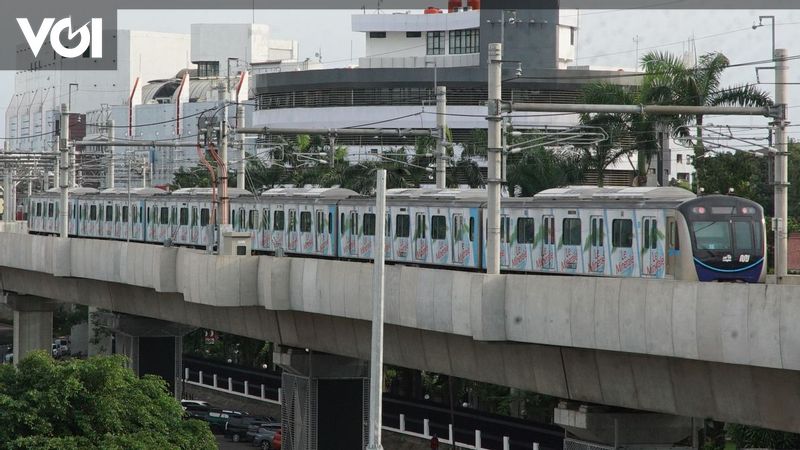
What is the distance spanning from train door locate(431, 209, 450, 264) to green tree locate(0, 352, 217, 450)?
32.2 feet

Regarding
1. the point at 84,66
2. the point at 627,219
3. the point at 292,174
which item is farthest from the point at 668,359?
the point at 84,66

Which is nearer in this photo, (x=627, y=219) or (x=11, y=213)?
(x=627, y=219)

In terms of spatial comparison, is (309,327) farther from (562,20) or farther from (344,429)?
(562,20)

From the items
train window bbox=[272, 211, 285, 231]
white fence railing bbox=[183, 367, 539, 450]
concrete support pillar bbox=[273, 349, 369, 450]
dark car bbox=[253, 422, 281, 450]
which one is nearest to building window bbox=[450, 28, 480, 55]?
white fence railing bbox=[183, 367, 539, 450]

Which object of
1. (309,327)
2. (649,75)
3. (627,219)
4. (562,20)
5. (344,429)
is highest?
(562,20)

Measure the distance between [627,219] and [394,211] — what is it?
1013 cm

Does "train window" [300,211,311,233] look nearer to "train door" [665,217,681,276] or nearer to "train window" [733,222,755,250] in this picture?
"train door" [665,217,681,276]

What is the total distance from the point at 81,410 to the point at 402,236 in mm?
13358

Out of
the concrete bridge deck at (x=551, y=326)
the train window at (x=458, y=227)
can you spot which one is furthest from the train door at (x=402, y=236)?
the concrete bridge deck at (x=551, y=326)

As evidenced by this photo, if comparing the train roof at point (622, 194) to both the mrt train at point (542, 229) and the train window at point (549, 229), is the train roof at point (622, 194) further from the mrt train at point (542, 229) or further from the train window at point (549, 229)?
the train window at point (549, 229)

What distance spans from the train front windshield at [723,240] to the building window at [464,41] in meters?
73.7

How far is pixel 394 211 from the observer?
1649 inches

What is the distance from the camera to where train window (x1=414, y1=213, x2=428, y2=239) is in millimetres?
40250

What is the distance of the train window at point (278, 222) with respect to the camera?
48.7 metres
